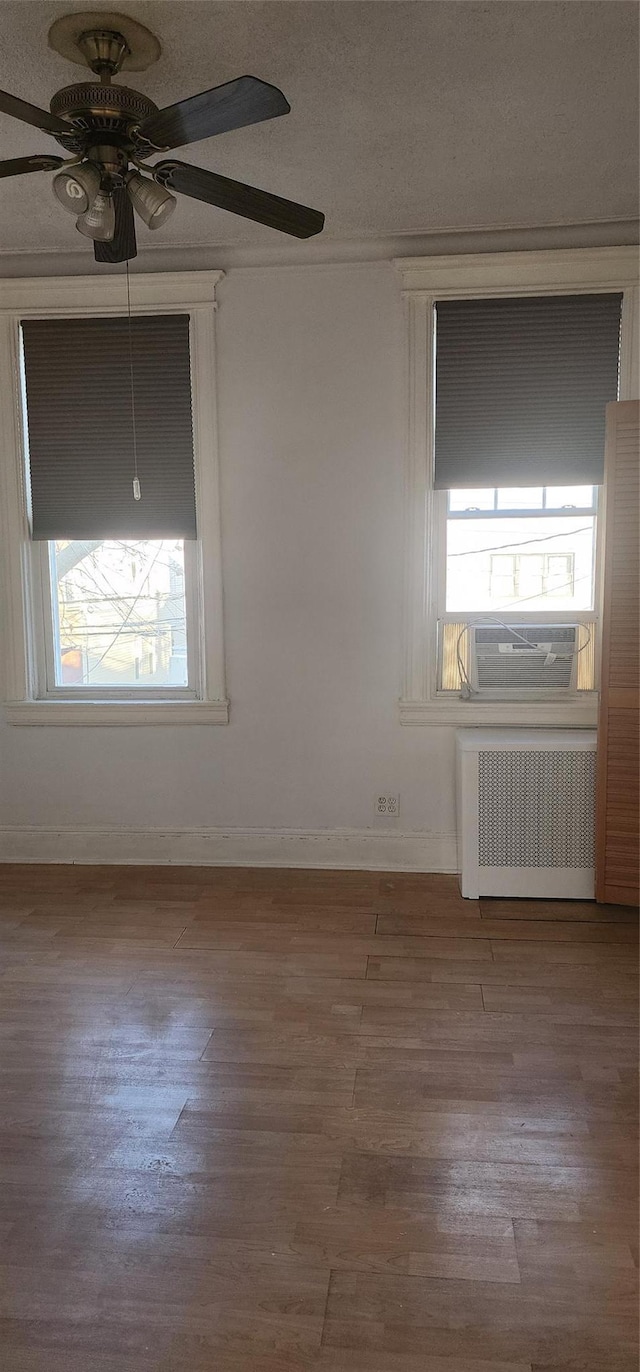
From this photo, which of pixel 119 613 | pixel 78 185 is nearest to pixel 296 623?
pixel 119 613

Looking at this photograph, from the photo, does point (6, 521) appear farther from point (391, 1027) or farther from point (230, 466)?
point (391, 1027)

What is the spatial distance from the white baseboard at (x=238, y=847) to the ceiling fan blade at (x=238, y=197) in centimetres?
263

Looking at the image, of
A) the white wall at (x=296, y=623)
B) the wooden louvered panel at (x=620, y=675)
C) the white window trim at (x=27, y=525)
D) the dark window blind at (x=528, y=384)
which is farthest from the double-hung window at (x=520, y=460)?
the white window trim at (x=27, y=525)

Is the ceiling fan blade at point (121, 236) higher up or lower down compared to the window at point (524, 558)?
higher up

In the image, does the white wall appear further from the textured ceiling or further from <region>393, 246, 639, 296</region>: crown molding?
the textured ceiling

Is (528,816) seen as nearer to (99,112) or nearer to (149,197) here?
(149,197)

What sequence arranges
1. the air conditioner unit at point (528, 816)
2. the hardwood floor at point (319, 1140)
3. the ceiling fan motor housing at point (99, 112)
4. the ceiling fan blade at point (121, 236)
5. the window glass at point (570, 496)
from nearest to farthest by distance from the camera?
the hardwood floor at point (319, 1140) < the ceiling fan motor housing at point (99, 112) < the ceiling fan blade at point (121, 236) < the air conditioner unit at point (528, 816) < the window glass at point (570, 496)

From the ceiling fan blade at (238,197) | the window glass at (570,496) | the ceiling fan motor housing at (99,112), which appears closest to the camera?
the ceiling fan motor housing at (99,112)

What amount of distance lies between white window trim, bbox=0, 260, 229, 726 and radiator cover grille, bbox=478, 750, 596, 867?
1298 millimetres

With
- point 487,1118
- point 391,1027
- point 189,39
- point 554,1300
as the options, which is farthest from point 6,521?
point 554,1300

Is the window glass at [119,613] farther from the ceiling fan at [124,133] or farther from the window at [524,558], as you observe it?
the ceiling fan at [124,133]

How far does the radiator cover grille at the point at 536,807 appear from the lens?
3693mm

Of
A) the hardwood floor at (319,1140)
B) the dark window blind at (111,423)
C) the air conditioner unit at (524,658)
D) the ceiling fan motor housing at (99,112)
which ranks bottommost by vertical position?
the hardwood floor at (319,1140)

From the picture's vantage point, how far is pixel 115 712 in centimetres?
423
